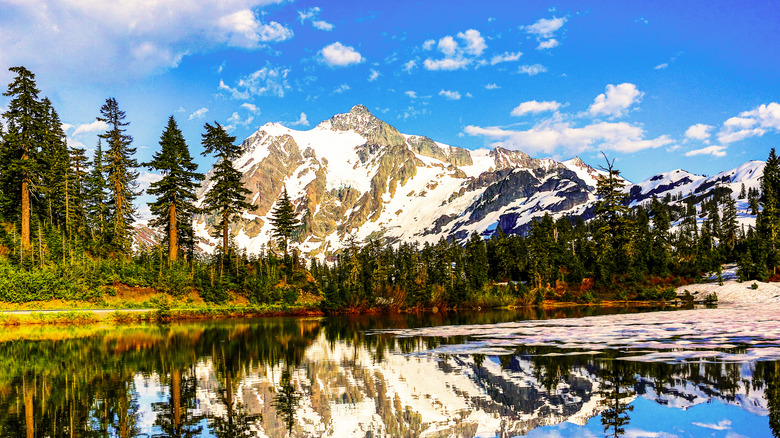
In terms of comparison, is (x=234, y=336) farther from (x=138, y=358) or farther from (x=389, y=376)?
(x=389, y=376)

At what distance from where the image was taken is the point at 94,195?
220 feet

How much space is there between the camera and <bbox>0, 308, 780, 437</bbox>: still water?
1228 cm

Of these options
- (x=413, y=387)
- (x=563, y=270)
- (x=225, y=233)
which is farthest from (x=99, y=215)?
(x=563, y=270)

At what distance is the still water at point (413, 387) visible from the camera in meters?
12.3

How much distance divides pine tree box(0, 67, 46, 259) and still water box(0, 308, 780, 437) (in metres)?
30.2

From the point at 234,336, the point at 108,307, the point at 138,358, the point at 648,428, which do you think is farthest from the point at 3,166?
the point at 648,428

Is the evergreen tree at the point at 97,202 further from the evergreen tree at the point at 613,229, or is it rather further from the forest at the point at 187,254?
the evergreen tree at the point at 613,229

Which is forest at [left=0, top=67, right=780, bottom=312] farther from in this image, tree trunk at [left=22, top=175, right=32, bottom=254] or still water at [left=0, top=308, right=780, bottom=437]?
still water at [left=0, top=308, right=780, bottom=437]

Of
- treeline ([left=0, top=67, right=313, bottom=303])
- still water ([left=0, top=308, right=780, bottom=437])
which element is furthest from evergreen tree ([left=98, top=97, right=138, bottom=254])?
still water ([left=0, top=308, right=780, bottom=437])

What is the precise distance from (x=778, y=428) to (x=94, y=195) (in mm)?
72299

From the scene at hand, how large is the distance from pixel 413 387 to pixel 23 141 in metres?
57.1

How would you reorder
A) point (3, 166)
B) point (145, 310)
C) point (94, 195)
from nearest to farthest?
1. point (145, 310)
2. point (3, 166)
3. point (94, 195)

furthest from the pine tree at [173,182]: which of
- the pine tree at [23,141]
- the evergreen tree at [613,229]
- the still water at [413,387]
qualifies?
the evergreen tree at [613,229]

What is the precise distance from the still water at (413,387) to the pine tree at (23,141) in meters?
30.2
